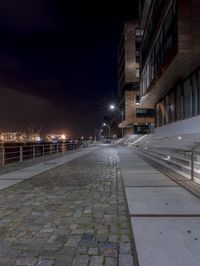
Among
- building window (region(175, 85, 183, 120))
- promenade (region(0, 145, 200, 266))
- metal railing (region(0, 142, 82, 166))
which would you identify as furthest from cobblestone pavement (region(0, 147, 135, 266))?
building window (region(175, 85, 183, 120))

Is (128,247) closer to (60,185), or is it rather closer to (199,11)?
(60,185)

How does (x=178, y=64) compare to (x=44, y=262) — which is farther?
(x=178, y=64)

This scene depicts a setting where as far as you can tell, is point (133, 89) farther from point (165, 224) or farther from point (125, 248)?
point (125, 248)

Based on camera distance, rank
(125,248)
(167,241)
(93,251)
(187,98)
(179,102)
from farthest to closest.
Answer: (179,102), (187,98), (167,241), (125,248), (93,251)

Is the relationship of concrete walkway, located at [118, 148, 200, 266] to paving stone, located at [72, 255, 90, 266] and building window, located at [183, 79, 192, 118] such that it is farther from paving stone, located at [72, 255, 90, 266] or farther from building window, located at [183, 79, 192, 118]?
building window, located at [183, 79, 192, 118]

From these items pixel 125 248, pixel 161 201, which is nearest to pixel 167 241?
pixel 125 248

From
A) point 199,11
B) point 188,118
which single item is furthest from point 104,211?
point 188,118

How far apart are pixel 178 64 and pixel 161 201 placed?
12516 millimetres

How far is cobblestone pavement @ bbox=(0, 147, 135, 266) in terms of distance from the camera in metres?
3.76

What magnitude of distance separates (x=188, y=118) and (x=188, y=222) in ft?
53.3

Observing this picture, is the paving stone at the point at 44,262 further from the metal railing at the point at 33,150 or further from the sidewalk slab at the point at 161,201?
the metal railing at the point at 33,150

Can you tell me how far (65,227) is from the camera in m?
4.98

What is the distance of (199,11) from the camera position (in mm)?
15312

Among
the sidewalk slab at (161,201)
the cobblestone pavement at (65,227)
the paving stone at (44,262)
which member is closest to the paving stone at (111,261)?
the cobblestone pavement at (65,227)
